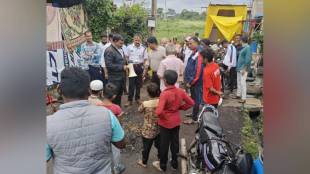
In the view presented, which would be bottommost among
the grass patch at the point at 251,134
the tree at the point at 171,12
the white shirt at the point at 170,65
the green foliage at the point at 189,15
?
the grass patch at the point at 251,134

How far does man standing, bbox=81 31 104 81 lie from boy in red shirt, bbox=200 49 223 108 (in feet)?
9.54

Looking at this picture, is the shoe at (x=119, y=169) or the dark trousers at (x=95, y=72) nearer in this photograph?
the shoe at (x=119, y=169)

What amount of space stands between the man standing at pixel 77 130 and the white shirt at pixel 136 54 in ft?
19.5

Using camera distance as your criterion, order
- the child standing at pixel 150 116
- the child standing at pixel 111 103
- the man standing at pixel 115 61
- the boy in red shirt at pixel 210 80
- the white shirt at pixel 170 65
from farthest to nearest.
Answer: the man standing at pixel 115 61
the white shirt at pixel 170 65
the boy in red shirt at pixel 210 80
the child standing at pixel 150 116
the child standing at pixel 111 103

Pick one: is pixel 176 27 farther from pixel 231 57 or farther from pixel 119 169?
pixel 119 169

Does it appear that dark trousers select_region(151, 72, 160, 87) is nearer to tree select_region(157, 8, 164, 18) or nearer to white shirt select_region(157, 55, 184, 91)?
white shirt select_region(157, 55, 184, 91)

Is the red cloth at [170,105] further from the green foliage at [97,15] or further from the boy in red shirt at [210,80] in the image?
the green foliage at [97,15]

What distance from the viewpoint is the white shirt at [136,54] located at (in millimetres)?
8203

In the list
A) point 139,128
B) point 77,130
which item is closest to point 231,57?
point 139,128

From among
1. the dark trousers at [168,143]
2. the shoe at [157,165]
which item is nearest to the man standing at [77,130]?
the dark trousers at [168,143]
